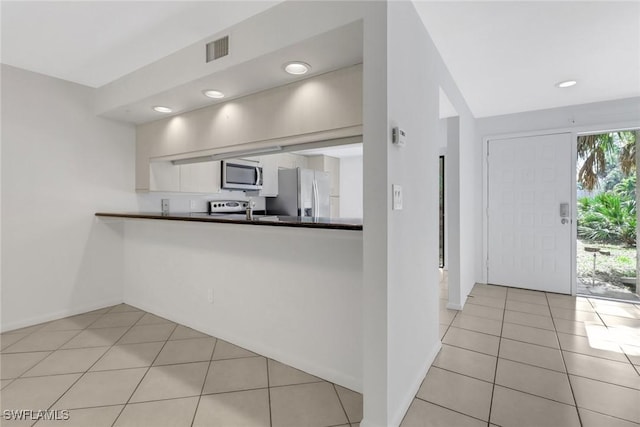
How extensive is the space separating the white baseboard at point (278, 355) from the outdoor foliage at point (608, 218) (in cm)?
502

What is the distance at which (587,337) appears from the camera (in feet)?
8.41

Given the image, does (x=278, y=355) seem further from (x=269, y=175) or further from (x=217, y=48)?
(x=269, y=175)

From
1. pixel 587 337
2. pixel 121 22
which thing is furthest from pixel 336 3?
pixel 587 337

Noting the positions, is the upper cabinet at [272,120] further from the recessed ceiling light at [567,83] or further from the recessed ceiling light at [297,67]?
the recessed ceiling light at [567,83]

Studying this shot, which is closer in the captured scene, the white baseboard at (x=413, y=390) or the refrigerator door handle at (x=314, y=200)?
the white baseboard at (x=413, y=390)

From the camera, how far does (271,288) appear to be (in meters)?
2.18

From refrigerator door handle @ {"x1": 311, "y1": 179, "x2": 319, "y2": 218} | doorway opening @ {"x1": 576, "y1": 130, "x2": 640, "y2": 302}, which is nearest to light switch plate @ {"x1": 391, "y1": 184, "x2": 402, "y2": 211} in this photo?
refrigerator door handle @ {"x1": 311, "y1": 179, "x2": 319, "y2": 218}

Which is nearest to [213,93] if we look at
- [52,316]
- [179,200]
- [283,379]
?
[179,200]

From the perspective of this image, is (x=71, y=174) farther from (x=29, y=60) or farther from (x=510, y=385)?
(x=510, y=385)

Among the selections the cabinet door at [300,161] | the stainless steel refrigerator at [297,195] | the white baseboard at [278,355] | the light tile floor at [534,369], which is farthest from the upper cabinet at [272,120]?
the cabinet door at [300,161]

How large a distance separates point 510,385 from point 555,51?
2.50m

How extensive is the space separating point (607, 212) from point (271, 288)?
17.5 feet

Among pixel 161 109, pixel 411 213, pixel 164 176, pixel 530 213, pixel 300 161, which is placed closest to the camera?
pixel 411 213

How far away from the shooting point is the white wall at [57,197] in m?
2.67
